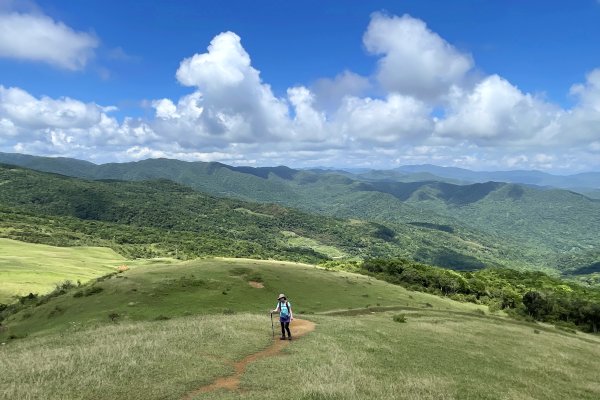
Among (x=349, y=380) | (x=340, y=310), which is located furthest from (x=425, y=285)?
(x=349, y=380)

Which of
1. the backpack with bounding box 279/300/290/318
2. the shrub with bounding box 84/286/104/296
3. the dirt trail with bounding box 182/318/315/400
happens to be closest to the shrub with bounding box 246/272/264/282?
the shrub with bounding box 84/286/104/296

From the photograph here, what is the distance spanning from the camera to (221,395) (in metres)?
19.9

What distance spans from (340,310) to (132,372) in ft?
156

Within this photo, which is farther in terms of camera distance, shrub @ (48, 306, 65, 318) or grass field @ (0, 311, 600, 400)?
shrub @ (48, 306, 65, 318)

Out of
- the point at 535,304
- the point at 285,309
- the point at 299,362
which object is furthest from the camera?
the point at 535,304

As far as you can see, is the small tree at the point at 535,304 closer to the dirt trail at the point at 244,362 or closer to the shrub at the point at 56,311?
the dirt trail at the point at 244,362

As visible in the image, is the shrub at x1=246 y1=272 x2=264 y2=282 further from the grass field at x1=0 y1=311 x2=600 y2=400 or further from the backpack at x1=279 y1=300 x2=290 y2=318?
the backpack at x1=279 y1=300 x2=290 y2=318

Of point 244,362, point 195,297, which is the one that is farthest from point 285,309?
point 195,297

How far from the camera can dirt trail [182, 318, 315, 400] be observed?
21.2 meters

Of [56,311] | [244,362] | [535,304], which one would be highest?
[244,362]

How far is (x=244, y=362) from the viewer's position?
2697cm

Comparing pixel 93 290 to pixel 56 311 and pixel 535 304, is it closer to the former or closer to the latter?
pixel 56 311

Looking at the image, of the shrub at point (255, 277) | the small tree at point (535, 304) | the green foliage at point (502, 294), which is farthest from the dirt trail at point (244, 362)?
the small tree at point (535, 304)

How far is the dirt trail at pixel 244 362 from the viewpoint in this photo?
21.2 m
